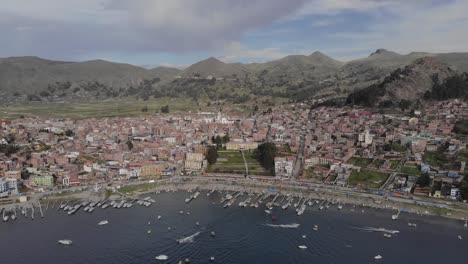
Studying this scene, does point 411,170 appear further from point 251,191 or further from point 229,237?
point 229,237

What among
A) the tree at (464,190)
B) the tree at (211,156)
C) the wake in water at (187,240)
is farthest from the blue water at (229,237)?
the tree at (211,156)

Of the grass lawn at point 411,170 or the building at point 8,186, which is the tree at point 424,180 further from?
the building at point 8,186

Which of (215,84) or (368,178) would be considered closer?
(368,178)

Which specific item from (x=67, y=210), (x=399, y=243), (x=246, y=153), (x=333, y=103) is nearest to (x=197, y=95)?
(x=333, y=103)

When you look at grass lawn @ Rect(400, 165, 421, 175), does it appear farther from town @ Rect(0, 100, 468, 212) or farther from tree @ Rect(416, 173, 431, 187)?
tree @ Rect(416, 173, 431, 187)

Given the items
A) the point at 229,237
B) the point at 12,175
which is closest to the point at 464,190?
the point at 229,237

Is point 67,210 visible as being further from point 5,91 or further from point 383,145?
point 5,91

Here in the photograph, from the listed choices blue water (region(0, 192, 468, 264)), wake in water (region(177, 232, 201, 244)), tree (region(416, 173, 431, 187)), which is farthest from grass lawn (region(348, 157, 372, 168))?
wake in water (region(177, 232, 201, 244))
